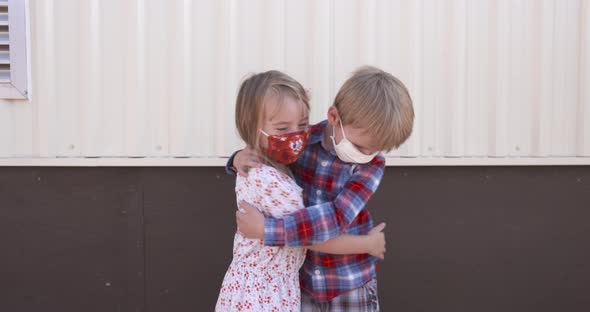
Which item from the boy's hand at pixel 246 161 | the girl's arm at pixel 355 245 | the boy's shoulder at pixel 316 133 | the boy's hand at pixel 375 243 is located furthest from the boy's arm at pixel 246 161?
the boy's hand at pixel 375 243

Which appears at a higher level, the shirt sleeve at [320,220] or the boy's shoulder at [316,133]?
the boy's shoulder at [316,133]

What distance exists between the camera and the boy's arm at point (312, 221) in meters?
1.98

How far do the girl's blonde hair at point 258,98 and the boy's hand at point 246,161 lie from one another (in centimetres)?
2

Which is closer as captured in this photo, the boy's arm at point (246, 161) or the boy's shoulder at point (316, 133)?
the boy's arm at point (246, 161)

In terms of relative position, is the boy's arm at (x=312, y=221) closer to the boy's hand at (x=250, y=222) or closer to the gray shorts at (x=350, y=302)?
the boy's hand at (x=250, y=222)

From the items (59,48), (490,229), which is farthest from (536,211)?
(59,48)

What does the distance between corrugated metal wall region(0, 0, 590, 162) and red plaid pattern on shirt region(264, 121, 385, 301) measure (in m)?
0.93

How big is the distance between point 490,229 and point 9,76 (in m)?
2.81

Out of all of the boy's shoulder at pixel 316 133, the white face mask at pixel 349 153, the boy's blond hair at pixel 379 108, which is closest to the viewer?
the boy's blond hair at pixel 379 108

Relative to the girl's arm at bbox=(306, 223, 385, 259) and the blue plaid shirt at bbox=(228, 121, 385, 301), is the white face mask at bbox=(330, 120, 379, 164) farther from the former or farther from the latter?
the girl's arm at bbox=(306, 223, 385, 259)

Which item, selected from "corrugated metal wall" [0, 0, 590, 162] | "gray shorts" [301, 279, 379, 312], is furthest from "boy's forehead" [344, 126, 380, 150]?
"corrugated metal wall" [0, 0, 590, 162]

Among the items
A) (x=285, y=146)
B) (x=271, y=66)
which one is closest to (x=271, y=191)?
(x=285, y=146)

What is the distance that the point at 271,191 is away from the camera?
201 cm

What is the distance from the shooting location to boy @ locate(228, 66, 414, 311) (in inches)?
78.2
